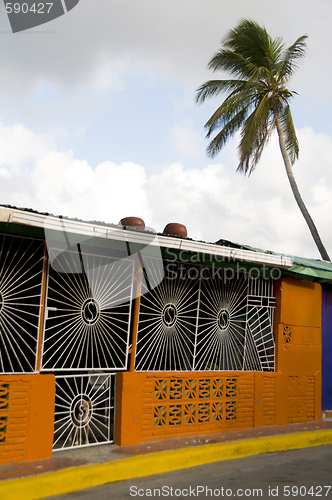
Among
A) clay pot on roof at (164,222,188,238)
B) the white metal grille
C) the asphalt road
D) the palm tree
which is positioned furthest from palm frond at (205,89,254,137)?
the asphalt road

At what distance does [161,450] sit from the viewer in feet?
17.1

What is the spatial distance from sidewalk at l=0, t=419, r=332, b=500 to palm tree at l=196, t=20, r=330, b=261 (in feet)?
26.0

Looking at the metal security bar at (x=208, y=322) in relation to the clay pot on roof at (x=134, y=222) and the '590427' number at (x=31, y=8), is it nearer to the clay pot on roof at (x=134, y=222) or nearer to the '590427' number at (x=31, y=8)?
the clay pot on roof at (x=134, y=222)

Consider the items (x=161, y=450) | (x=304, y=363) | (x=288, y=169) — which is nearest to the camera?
(x=161, y=450)

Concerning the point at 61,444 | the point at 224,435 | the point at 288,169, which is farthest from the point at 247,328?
the point at 288,169

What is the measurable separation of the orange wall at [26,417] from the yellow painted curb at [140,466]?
47cm

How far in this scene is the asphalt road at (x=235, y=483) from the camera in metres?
4.22

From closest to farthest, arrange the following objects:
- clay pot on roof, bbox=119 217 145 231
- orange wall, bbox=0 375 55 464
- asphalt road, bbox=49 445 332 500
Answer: asphalt road, bbox=49 445 332 500, orange wall, bbox=0 375 55 464, clay pot on roof, bbox=119 217 145 231

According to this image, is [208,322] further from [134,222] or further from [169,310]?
[134,222]

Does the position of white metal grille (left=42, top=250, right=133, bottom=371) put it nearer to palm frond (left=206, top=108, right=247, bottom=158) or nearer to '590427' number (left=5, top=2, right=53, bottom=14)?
'590427' number (left=5, top=2, right=53, bottom=14)

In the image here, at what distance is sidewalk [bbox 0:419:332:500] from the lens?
410 cm

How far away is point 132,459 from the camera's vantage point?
4.83 meters

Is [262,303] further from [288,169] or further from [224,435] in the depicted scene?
[288,169]

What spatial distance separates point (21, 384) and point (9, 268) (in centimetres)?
123
